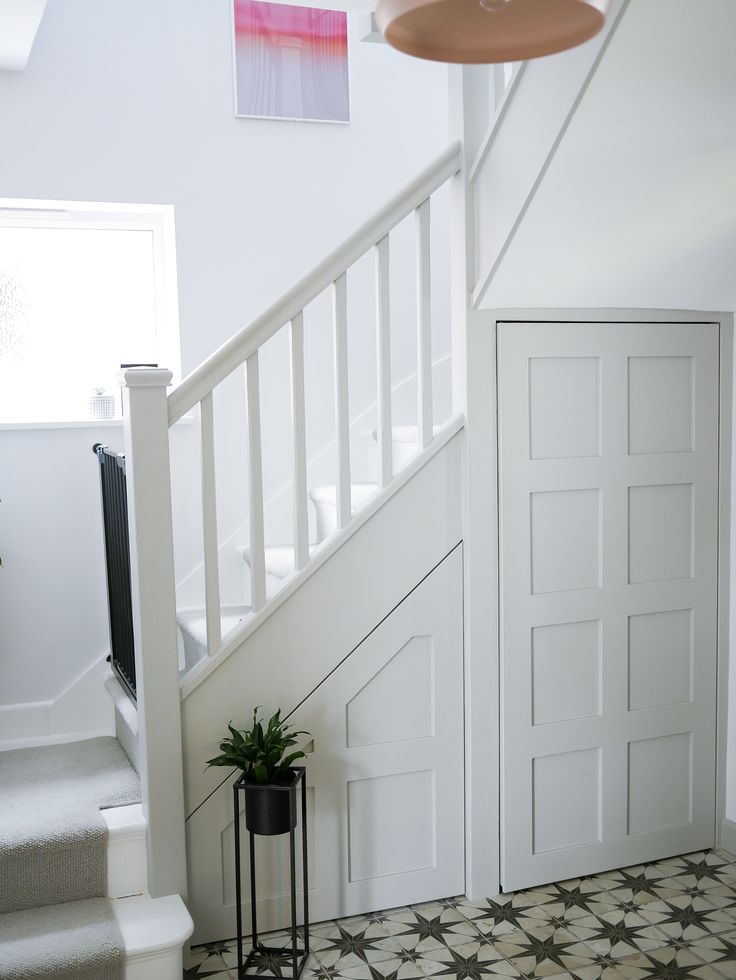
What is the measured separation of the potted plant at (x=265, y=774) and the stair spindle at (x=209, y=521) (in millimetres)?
286

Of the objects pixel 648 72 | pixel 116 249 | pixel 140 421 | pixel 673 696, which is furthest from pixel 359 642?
pixel 116 249

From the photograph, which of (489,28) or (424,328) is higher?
(489,28)

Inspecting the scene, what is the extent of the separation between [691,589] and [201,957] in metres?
1.81

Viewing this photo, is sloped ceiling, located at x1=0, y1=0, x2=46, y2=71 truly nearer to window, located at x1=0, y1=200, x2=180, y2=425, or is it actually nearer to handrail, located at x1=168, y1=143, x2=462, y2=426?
window, located at x1=0, y1=200, x2=180, y2=425

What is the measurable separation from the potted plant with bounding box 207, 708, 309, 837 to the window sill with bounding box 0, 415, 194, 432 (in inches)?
55.8

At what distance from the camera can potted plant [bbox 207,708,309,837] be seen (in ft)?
7.75

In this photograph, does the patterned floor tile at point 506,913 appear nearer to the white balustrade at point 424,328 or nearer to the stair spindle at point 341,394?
the stair spindle at point 341,394

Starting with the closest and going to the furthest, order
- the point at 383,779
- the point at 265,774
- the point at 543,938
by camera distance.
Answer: the point at 265,774 → the point at 543,938 → the point at 383,779

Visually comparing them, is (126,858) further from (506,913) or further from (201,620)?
(506,913)

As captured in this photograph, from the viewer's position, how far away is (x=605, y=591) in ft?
9.52

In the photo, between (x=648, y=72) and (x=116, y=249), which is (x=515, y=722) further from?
(x=116, y=249)

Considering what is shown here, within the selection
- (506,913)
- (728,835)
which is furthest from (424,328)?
(728,835)

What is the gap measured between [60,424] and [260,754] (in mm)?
1613

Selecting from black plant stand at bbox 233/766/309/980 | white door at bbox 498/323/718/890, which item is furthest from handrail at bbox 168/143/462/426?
black plant stand at bbox 233/766/309/980
